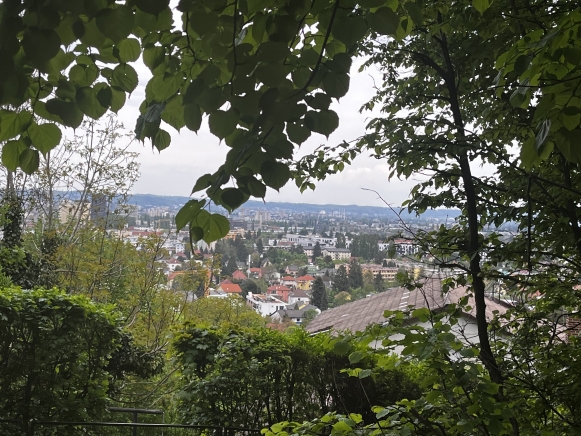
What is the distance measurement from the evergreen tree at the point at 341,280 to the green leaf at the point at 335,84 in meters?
6.95

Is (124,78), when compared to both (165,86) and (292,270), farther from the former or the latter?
(292,270)

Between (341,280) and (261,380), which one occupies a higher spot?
(341,280)

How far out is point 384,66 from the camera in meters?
3.02

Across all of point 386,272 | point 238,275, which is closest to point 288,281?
point 238,275

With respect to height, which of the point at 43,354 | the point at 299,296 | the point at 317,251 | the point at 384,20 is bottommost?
the point at 299,296

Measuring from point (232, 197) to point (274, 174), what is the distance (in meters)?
0.08

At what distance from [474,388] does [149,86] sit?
1394 mm

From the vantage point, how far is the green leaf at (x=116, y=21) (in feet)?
2.31

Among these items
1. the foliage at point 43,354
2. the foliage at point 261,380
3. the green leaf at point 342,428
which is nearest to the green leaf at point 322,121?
the green leaf at point 342,428

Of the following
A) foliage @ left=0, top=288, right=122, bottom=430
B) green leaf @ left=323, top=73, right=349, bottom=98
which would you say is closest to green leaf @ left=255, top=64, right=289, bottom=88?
green leaf @ left=323, top=73, right=349, bottom=98

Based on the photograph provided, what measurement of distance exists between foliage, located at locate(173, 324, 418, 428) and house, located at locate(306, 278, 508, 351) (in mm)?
439

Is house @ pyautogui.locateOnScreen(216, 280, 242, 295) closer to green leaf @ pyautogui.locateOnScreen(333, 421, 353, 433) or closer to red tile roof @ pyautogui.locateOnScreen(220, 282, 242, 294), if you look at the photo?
red tile roof @ pyautogui.locateOnScreen(220, 282, 242, 294)

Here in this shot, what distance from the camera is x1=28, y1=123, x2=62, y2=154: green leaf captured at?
80cm

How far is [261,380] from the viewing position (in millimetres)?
3836
